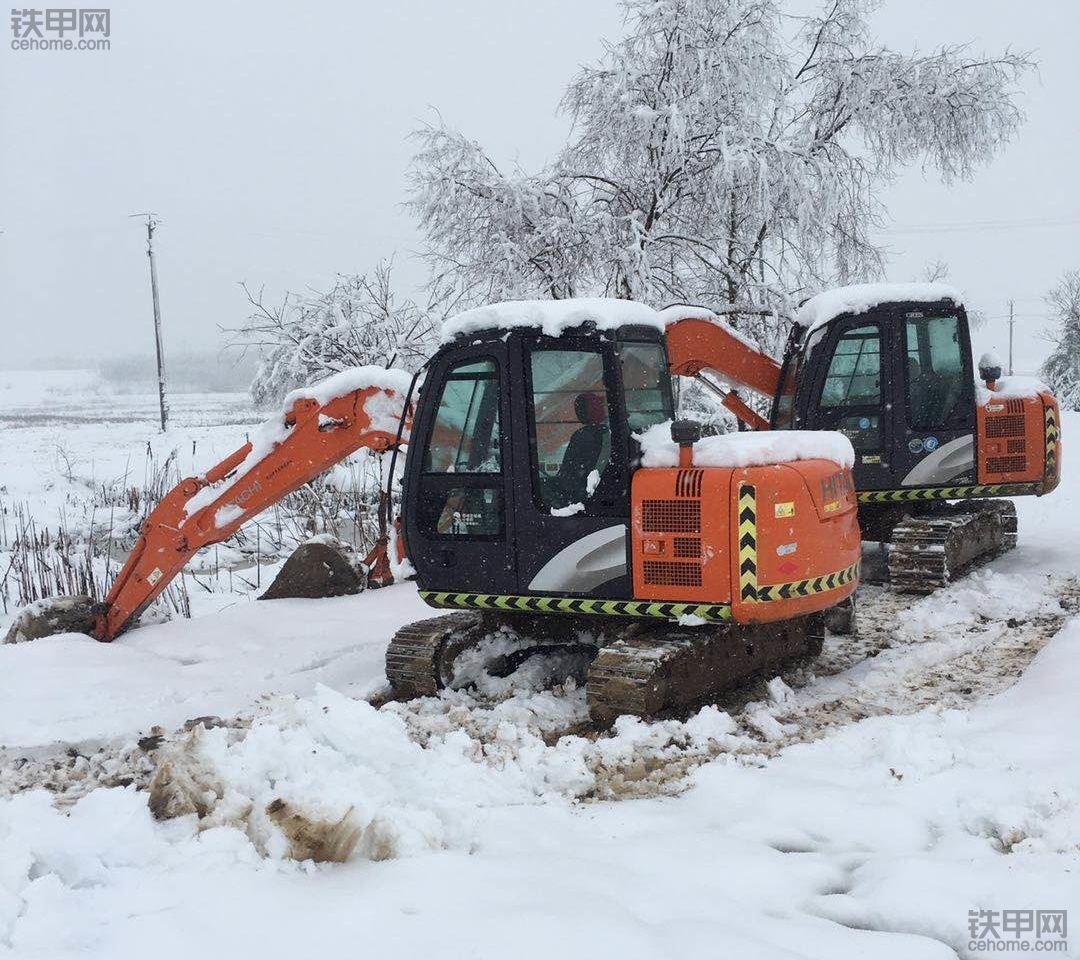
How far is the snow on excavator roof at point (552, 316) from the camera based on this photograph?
561 centimetres

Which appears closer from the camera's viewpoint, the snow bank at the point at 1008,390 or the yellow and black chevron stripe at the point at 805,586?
the yellow and black chevron stripe at the point at 805,586

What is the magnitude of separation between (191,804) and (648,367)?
353 cm

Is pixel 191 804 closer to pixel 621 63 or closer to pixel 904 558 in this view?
pixel 904 558

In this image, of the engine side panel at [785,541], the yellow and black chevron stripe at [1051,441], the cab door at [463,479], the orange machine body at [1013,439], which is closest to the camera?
the engine side panel at [785,541]

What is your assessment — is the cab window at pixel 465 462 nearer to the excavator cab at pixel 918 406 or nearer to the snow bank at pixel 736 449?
the snow bank at pixel 736 449

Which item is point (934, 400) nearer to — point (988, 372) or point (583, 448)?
point (988, 372)

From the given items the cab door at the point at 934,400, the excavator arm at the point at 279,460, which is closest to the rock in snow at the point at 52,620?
the excavator arm at the point at 279,460

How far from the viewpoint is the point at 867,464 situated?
30.9ft

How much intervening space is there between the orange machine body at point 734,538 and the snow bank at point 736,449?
0.07 m

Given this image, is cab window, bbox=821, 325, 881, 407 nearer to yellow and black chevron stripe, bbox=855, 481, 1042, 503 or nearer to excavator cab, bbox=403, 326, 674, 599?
yellow and black chevron stripe, bbox=855, 481, 1042, 503

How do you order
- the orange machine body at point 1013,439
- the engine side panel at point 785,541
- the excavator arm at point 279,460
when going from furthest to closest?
the orange machine body at point 1013,439 → the excavator arm at point 279,460 → the engine side panel at point 785,541

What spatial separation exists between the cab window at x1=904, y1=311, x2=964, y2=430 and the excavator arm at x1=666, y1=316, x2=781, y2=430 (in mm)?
1266

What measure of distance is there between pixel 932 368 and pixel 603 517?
5.09m

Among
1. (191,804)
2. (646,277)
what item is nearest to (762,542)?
(191,804)
